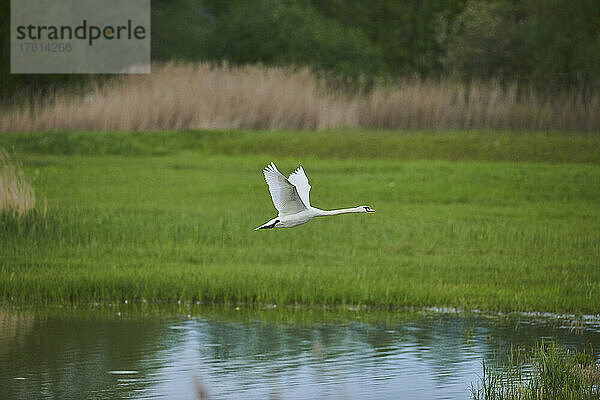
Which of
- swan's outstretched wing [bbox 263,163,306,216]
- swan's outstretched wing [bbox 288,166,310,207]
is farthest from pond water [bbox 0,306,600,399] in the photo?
swan's outstretched wing [bbox 263,163,306,216]

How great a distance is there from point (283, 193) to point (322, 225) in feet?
31.5

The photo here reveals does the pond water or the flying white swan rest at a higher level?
the flying white swan

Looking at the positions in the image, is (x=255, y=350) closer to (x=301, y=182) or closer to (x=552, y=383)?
(x=301, y=182)

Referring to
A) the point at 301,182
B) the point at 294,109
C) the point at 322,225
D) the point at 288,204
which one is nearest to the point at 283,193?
the point at 288,204

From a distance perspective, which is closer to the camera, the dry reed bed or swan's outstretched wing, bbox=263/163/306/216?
swan's outstretched wing, bbox=263/163/306/216

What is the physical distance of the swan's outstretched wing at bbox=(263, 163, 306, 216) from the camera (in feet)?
28.8

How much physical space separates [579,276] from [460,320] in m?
2.19

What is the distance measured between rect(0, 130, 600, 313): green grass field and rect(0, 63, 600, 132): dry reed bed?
218 cm

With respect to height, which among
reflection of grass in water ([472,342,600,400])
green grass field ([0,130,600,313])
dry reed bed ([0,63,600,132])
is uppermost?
dry reed bed ([0,63,600,132])

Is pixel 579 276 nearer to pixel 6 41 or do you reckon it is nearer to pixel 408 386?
pixel 408 386

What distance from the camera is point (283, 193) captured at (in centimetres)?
890

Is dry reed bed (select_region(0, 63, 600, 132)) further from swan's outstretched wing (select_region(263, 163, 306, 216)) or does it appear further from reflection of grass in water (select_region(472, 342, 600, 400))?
swan's outstretched wing (select_region(263, 163, 306, 216))

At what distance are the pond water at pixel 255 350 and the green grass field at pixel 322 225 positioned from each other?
628 mm

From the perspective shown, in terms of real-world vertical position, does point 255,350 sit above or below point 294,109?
below
